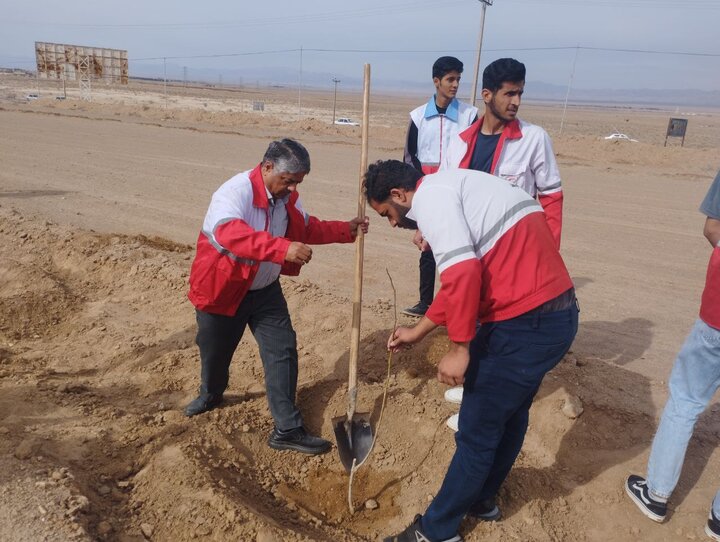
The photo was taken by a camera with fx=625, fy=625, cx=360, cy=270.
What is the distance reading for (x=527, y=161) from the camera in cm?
368

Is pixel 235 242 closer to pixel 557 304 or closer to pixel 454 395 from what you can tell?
pixel 557 304

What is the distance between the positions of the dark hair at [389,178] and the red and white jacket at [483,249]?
0.11 meters

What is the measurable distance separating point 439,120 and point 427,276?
4.28 feet

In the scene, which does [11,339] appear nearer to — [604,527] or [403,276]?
Result: [403,276]

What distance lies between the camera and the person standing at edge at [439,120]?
457cm

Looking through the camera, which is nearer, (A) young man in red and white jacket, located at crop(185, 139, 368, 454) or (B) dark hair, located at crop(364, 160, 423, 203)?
(B) dark hair, located at crop(364, 160, 423, 203)

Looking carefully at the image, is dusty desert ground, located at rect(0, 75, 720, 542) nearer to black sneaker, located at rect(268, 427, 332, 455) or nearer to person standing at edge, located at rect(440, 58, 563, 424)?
black sneaker, located at rect(268, 427, 332, 455)

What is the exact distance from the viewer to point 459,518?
113 inches

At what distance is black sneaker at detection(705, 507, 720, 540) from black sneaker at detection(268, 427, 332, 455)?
2104 mm

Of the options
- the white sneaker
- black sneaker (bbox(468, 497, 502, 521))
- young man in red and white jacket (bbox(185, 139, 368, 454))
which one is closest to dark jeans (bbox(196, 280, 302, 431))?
young man in red and white jacket (bbox(185, 139, 368, 454))

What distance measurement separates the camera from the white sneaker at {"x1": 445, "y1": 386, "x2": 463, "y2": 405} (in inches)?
162

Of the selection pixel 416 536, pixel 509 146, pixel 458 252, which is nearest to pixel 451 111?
pixel 509 146

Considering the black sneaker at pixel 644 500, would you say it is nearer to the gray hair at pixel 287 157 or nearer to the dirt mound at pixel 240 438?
the dirt mound at pixel 240 438

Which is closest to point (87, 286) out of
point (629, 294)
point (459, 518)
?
point (459, 518)
